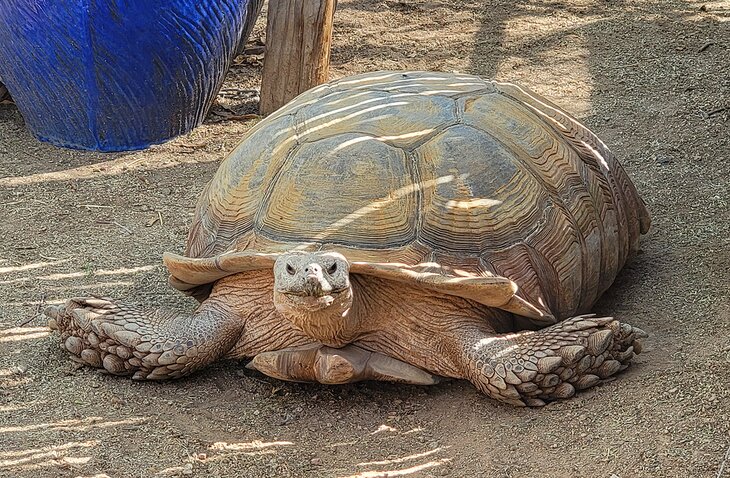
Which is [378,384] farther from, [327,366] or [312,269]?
[312,269]

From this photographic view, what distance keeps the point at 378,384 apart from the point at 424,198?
72cm

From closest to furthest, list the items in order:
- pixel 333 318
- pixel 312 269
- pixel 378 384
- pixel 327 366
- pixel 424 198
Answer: pixel 312 269, pixel 333 318, pixel 327 366, pixel 424 198, pixel 378 384

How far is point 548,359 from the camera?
11.1ft

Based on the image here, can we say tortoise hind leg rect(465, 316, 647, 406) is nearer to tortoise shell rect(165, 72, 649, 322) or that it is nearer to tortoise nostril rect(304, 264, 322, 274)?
tortoise shell rect(165, 72, 649, 322)

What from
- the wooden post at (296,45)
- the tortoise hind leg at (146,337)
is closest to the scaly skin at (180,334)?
the tortoise hind leg at (146,337)

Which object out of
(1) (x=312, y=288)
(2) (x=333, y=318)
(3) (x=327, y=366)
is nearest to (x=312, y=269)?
(1) (x=312, y=288)

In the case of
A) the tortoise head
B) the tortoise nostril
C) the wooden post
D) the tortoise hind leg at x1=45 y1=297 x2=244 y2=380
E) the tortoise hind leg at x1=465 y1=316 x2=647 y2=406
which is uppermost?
the wooden post

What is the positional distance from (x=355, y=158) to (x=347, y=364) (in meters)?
0.73

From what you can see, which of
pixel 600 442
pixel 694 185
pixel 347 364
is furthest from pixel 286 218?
pixel 694 185

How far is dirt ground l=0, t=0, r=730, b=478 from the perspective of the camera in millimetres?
3187

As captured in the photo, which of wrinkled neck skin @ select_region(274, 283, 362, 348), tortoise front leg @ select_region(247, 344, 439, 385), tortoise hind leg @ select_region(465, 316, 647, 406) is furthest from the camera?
tortoise front leg @ select_region(247, 344, 439, 385)

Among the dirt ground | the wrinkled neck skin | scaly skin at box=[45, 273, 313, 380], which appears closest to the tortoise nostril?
the wrinkled neck skin

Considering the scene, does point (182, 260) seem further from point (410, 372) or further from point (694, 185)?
point (694, 185)

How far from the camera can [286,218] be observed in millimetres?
3553
